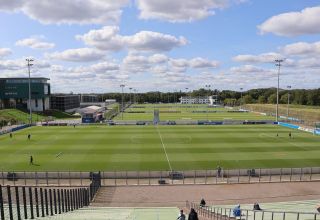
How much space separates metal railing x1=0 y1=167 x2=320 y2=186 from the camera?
31.0m

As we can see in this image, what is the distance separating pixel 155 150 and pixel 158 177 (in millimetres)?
14871

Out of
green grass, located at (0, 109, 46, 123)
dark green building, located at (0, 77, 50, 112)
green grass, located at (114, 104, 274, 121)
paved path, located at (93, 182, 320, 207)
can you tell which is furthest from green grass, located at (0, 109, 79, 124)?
paved path, located at (93, 182, 320, 207)

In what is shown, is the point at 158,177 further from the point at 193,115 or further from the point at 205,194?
the point at 193,115

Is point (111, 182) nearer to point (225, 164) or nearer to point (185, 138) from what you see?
point (225, 164)

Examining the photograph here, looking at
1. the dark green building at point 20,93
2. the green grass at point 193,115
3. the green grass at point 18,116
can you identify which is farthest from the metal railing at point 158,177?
the dark green building at point 20,93

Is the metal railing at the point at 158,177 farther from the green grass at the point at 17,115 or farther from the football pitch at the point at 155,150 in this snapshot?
the green grass at the point at 17,115

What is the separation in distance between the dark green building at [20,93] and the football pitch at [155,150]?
53.1 m

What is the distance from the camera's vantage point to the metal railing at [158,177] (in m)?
31.0

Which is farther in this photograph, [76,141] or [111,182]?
[76,141]

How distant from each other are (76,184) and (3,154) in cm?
1947

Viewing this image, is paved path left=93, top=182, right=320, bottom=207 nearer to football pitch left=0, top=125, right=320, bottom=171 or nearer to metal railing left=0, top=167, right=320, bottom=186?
metal railing left=0, top=167, right=320, bottom=186

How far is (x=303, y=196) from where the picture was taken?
2738 cm

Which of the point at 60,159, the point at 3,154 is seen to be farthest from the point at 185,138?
the point at 3,154

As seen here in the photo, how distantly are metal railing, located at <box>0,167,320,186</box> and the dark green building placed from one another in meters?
88.7
